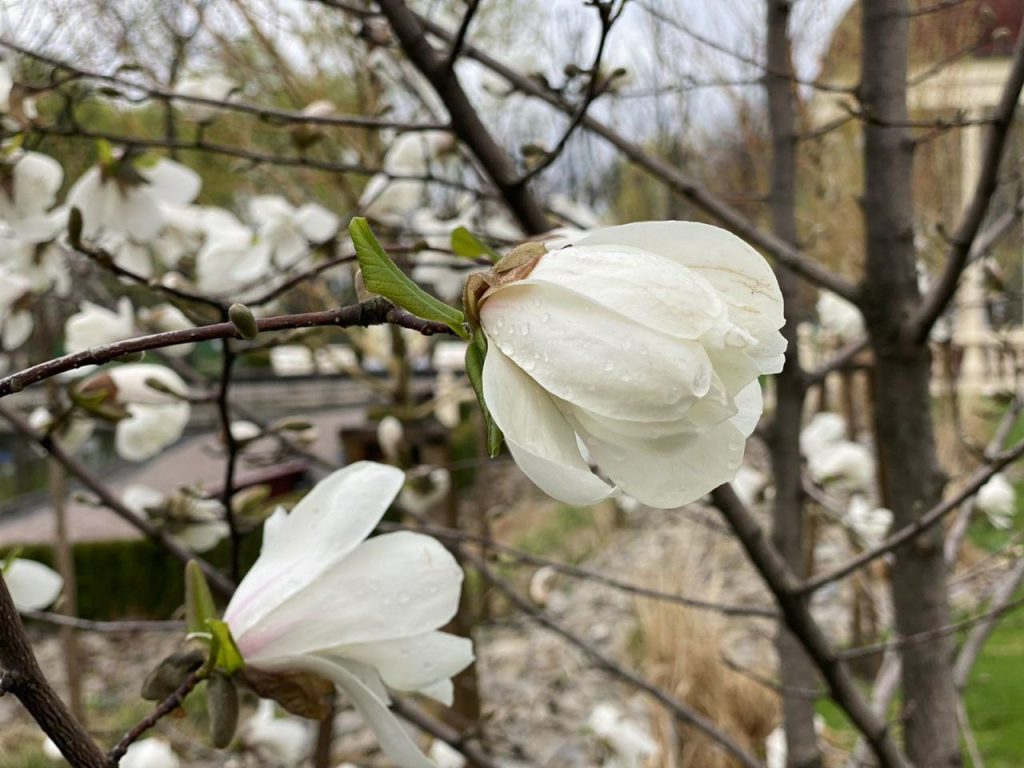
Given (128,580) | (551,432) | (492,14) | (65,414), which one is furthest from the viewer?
(128,580)

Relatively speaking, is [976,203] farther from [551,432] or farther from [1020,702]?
[1020,702]

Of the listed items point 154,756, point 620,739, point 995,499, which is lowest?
point 620,739

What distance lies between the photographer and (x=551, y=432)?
30 centimetres

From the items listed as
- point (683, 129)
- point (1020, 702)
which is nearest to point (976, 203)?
point (683, 129)

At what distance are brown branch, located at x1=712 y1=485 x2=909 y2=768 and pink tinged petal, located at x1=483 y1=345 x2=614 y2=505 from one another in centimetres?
34

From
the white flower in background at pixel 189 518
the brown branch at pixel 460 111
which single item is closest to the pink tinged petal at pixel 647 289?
the brown branch at pixel 460 111

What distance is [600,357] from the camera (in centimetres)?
28

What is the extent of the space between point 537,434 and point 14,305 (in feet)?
2.92

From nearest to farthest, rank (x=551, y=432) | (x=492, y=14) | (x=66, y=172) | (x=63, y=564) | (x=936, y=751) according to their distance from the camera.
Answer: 1. (x=551, y=432)
2. (x=936, y=751)
3. (x=66, y=172)
4. (x=63, y=564)
5. (x=492, y=14)

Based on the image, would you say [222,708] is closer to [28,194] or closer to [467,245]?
[467,245]

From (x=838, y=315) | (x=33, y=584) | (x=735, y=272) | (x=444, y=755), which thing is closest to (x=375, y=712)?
(x=735, y=272)

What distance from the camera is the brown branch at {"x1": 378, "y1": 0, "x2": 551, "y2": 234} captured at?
59 centimetres

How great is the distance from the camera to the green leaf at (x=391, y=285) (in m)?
0.31

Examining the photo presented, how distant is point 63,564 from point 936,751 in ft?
5.53
